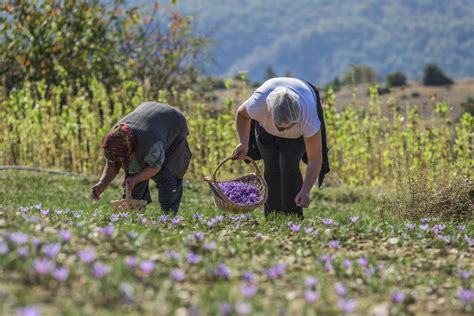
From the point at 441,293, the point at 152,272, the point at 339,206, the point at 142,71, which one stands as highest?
the point at 142,71

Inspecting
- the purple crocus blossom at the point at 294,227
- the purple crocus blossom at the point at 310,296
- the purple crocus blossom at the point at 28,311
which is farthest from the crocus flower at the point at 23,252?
the purple crocus blossom at the point at 294,227

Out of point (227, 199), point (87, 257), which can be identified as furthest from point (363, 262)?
point (227, 199)

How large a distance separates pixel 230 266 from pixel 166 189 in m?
2.55

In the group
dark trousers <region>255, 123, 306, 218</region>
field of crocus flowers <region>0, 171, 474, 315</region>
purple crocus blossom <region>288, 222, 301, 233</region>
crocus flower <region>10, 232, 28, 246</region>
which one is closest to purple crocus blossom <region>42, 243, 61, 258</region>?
field of crocus flowers <region>0, 171, 474, 315</region>

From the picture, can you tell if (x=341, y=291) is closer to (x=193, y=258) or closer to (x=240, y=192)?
(x=193, y=258)

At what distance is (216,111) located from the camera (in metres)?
12.1

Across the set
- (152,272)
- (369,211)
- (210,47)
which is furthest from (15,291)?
(210,47)

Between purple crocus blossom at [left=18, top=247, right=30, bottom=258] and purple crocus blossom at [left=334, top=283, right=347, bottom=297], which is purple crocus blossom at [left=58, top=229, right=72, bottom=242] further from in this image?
purple crocus blossom at [left=334, top=283, right=347, bottom=297]

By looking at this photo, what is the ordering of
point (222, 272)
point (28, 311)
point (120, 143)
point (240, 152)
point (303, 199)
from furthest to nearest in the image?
point (240, 152)
point (120, 143)
point (303, 199)
point (222, 272)
point (28, 311)

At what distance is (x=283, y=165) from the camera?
558cm

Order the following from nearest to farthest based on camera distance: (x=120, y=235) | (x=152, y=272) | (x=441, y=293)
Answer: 1. (x=152, y=272)
2. (x=441, y=293)
3. (x=120, y=235)

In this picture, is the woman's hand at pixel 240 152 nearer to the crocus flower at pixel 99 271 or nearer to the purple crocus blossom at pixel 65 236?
the purple crocus blossom at pixel 65 236

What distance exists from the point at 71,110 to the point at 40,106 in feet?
1.59

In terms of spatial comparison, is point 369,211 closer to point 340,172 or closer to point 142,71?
point 340,172
